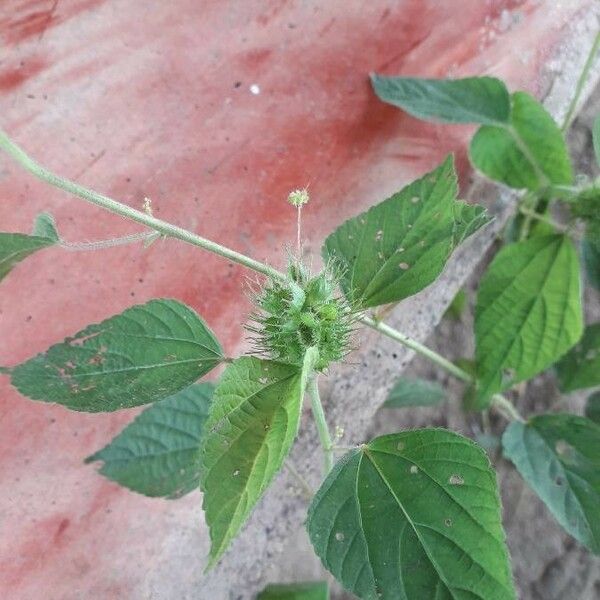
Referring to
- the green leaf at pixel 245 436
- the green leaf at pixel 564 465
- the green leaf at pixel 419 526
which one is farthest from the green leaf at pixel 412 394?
the green leaf at pixel 245 436

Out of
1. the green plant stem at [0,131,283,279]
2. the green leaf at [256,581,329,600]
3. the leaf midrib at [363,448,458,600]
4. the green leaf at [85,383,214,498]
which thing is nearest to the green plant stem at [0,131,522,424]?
the green plant stem at [0,131,283,279]

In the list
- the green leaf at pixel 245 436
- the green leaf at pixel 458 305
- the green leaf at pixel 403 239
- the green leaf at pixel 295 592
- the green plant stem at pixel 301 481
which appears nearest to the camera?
the green leaf at pixel 245 436

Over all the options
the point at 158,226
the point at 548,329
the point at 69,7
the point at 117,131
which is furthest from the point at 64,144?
the point at 548,329

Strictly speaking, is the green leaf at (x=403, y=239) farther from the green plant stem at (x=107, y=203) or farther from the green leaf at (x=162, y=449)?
the green leaf at (x=162, y=449)

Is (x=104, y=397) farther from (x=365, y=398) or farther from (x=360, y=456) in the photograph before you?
(x=365, y=398)

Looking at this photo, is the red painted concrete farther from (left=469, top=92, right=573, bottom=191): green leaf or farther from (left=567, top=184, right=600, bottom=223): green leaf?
(left=567, top=184, right=600, bottom=223): green leaf
